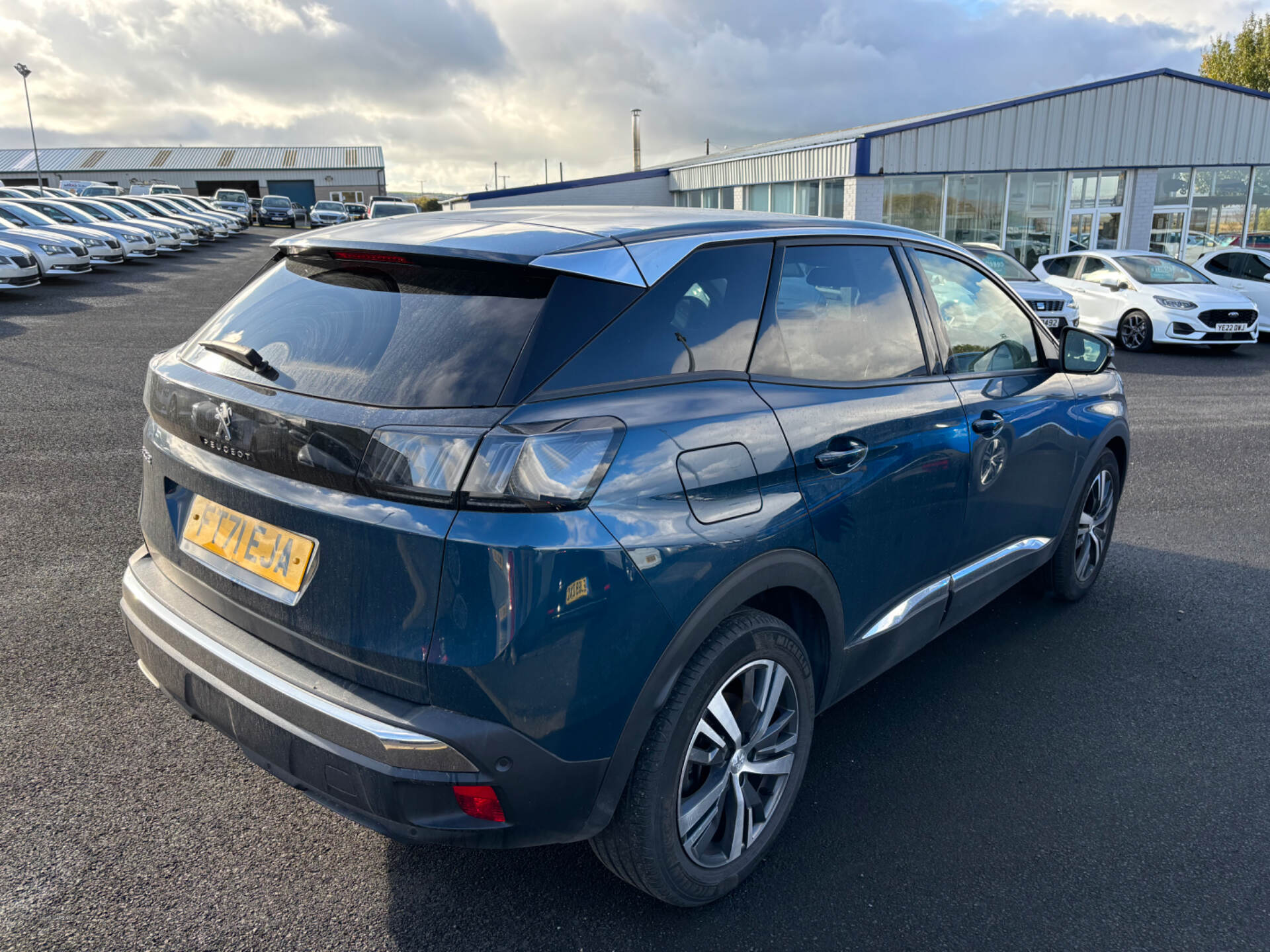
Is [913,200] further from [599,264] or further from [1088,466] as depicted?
[599,264]

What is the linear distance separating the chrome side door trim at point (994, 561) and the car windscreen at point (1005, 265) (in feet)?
34.9

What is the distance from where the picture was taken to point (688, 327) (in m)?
2.26

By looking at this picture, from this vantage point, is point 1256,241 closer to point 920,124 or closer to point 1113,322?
point 920,124

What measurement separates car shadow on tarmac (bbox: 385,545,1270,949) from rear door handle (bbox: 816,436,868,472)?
1.09m

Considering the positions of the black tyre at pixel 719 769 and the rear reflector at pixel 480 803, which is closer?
the rear reflector at pixel 480 803

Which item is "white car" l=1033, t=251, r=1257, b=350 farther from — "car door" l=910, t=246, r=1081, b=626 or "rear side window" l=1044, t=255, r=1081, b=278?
"car door" l=910, t=246, r=1081, b=626

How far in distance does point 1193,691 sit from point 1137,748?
60cm

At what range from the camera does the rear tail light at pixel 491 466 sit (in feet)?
5.99

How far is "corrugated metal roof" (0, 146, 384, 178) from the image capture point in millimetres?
71250

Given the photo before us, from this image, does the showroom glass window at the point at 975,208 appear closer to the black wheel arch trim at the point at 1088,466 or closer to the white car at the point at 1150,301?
the white car at the point at 1150,301

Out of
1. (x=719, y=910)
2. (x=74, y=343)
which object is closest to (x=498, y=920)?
(x=719, y=910)

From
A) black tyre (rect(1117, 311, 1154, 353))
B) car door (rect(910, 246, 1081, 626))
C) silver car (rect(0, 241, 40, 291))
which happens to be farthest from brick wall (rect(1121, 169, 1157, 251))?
silver car (rect(0, 241, 40, 291))

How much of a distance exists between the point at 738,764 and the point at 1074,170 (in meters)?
24.9

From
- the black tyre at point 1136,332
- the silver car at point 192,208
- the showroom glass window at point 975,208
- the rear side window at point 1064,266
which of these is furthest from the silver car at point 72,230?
the black tyre at point 1136,332
